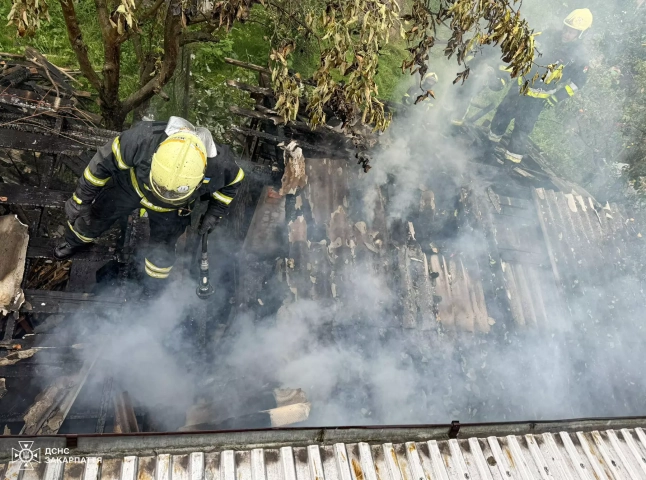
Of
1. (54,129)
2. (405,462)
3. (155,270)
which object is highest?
(54,129)

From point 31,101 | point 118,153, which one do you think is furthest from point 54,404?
point 31,101

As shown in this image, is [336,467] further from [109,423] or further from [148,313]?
[148,313]

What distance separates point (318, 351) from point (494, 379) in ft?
6.64

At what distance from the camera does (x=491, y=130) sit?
7.62 m

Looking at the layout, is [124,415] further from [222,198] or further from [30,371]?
[222,198]

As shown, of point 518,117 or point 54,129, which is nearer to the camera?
point 54,129

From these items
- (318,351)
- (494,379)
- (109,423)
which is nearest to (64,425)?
(109,423)

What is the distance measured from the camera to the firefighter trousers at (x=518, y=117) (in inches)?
278

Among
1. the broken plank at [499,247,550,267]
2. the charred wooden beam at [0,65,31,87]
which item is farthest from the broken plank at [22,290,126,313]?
the broken plank at [499,247,550,267]

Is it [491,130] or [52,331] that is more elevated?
[491,130]

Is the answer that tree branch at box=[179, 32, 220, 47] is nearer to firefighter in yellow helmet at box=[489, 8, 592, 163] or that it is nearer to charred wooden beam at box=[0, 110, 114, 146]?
charred wooden beam at box=[0, 110, 114, 146]

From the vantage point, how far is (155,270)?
452 centimetres

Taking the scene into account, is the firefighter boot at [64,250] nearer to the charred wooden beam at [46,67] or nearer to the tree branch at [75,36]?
the tree branch at [75,36]

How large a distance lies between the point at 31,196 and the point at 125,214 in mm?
1001
